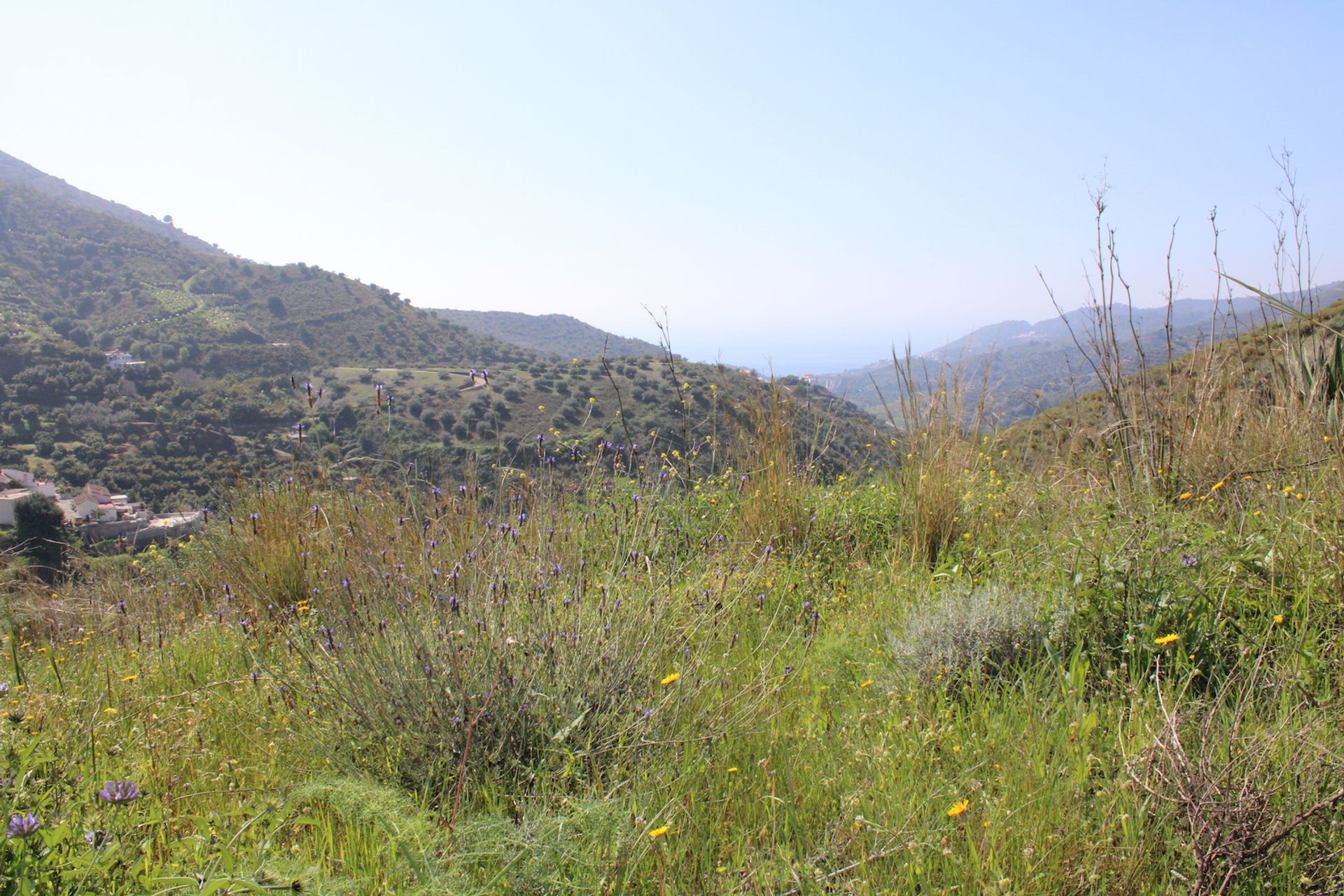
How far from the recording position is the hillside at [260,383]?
4.99 metres

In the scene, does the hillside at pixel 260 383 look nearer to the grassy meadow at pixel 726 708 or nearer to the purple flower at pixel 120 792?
the grassy meadow at pixel 726 708

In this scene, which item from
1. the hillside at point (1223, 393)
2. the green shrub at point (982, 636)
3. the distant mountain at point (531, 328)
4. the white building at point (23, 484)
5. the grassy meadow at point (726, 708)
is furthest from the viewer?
the distant mountain at point (531, 328)

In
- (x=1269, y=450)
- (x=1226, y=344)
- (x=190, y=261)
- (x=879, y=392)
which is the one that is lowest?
(x=1269, y=450)

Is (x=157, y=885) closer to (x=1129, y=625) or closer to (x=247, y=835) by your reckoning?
(x=247, y=835)

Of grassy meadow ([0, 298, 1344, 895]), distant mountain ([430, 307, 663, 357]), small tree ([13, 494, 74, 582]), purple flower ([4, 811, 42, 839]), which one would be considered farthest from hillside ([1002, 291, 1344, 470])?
distant mountain ([430, 307, 663, 357])

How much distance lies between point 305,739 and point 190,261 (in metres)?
77.3

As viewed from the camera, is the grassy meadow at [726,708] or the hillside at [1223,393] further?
the hillside at [1223,393]

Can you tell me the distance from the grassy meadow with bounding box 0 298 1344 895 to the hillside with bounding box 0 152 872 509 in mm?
1071

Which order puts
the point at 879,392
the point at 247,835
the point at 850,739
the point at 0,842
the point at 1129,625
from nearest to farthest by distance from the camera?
1. the point at 0,842
2. the point at 247,835
3. the point at 850,739
4. the point at 1129,625
5. the point at 879,392

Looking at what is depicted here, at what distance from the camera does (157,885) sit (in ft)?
4.27

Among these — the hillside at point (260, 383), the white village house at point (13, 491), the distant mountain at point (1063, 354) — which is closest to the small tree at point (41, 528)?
the white village house at point (13, 491)

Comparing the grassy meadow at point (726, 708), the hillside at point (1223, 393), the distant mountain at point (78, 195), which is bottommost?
the grassy meadow at point (726, 708)

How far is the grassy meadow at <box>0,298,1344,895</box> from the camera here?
1.36 m

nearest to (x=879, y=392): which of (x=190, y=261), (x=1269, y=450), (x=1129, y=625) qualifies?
(x=1269, y=450)
